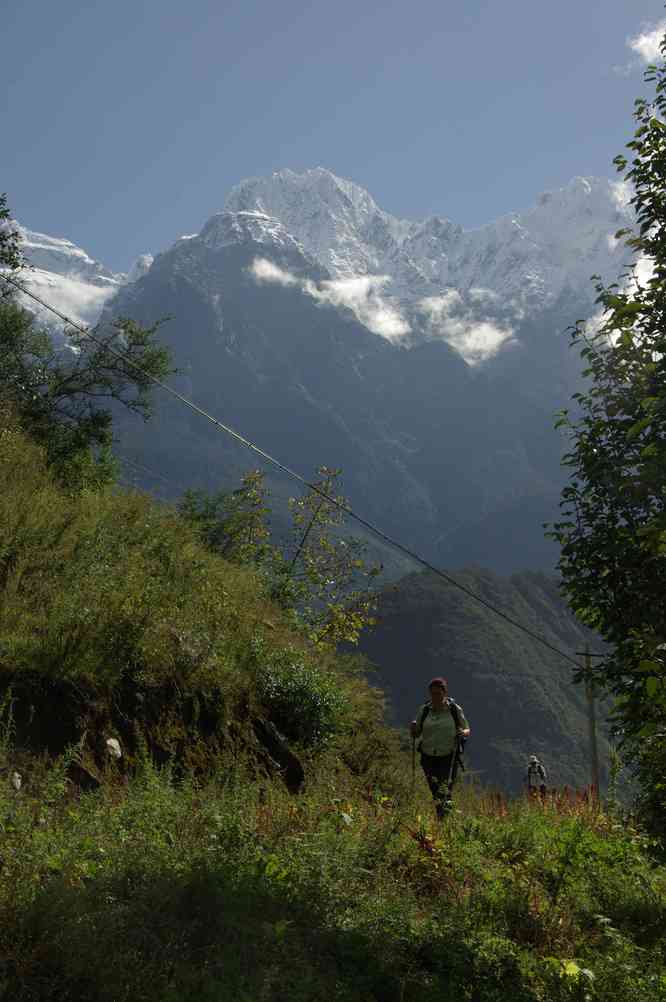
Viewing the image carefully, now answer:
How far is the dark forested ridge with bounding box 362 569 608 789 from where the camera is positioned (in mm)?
125188

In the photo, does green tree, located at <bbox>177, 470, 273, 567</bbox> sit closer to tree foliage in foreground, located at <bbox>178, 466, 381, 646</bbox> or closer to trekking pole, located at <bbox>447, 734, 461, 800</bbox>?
tree foliage in foreground, located at <bbox>178, 466, 381, 646</bbox>

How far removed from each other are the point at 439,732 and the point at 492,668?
135 metres

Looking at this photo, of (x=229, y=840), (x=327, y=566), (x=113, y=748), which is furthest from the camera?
(x=327, y=566)

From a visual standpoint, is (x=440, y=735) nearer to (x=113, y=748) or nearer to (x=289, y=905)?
(x=113, y=748)

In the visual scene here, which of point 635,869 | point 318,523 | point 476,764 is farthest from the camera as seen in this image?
point 476,764

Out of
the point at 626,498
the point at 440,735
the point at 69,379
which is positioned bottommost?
the point at 440,735

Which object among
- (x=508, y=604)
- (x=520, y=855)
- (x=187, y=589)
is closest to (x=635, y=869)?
(x=520, y=855)

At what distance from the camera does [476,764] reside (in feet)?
406

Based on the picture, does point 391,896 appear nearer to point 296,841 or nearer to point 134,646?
point 296,841

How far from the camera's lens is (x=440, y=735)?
9219 millimetres

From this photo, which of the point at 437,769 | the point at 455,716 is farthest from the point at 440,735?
the point at 437,769

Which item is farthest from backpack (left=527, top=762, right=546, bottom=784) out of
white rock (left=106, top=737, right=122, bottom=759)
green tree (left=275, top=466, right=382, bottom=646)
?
white rock (left=106, top=737, right=122, bottom=759)

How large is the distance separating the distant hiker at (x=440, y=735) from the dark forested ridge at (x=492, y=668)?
351ft

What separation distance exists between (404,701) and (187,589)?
135760mm
